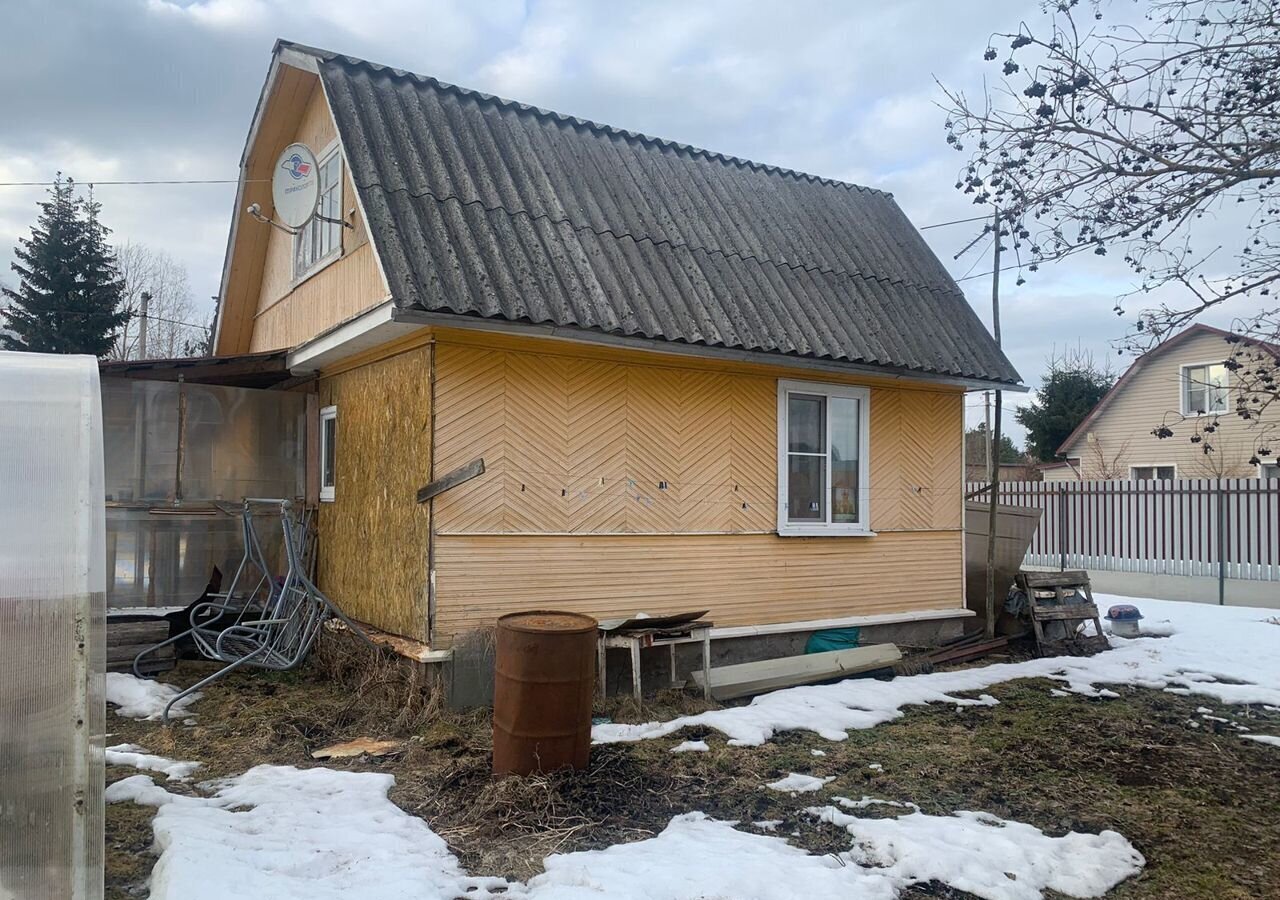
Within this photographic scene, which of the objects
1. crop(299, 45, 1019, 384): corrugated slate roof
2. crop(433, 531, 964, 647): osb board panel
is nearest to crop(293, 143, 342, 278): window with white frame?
crop(299, 45, 1019, 384): corrugated slate roof

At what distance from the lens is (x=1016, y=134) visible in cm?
541

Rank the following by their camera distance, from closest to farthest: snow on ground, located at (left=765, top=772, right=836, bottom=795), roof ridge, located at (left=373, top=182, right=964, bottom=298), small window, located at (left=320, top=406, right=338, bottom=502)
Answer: snow on ground, located at (left=765, top=772, right=836, bottom=795), roof ridge, located at (left=373, top=182, right=964, bottom=298), small window, located at (left=320, top=406, right=338, bottom=502)

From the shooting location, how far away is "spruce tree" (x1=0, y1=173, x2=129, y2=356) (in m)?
28.9

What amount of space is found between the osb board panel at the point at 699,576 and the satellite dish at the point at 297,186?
3.82 m

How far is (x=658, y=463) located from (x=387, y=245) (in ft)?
10.6

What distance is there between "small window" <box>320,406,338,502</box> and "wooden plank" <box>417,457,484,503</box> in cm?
282

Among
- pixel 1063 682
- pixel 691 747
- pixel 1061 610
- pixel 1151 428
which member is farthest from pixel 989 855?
pixel 1151 428

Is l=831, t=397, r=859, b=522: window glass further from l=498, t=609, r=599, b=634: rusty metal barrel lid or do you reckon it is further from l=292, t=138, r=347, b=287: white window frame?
l=292, t=138, r=347, b=287: white window frame

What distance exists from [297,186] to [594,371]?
370cm

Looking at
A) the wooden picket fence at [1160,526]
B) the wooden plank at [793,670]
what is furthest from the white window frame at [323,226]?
the wooden picket fence at [1160,526]

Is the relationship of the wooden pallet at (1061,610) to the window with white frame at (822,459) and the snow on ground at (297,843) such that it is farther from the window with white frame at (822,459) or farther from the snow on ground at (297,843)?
the snow on ground at (297,843)

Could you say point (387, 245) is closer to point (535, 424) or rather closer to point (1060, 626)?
point (535, 424)

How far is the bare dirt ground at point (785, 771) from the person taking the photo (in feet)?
16.0

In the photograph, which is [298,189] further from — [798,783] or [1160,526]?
[1160,526]
